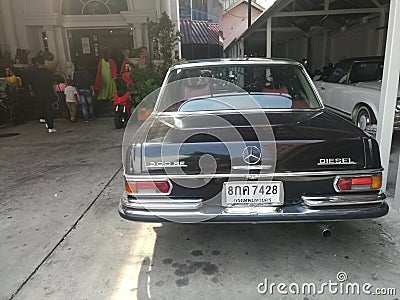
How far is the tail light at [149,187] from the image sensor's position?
2502 millimetres

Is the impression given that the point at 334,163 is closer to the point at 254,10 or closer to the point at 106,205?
the point at 106,205

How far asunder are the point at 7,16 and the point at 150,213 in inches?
444

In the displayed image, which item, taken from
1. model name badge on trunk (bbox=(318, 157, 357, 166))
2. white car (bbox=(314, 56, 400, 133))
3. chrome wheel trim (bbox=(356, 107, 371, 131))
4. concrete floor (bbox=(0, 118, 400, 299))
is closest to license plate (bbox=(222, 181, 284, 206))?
model name badge on trunk (bbox=(318, 157, 357, 166))

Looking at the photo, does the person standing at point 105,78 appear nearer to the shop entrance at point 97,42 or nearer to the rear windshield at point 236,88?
the shop entrance at point 97,42

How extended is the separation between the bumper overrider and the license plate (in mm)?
45

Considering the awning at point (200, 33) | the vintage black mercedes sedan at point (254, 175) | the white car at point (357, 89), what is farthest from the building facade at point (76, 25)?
the vintage black mercedes sedan at point (254, 175)

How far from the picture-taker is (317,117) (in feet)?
9.89

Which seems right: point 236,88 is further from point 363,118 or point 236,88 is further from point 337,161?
point 363,118

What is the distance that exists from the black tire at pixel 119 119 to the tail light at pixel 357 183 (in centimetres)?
668

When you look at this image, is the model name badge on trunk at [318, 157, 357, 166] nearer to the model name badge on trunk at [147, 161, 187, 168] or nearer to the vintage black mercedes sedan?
the vintage black mercedes sedan

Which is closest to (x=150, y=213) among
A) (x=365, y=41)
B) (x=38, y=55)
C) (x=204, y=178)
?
(x=204, y=178)

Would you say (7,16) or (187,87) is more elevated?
(7,16)

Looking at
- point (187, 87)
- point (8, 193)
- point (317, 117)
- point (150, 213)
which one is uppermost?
point (187, 87)

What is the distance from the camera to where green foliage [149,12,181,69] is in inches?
393
